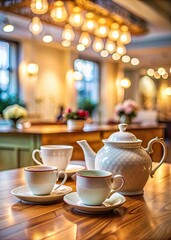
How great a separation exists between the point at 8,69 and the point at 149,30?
3.39 meters

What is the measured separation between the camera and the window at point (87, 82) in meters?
10.4

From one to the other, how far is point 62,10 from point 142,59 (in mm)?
7510

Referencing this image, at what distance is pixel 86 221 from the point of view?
1.00 m

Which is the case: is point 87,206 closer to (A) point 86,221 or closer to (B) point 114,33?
(A) point 86,221

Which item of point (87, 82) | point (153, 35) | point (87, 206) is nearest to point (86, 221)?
point (87, 206)

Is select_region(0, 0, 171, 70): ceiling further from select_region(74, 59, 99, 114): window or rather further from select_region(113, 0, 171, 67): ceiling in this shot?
select_region(74, 59, 99, 114): window

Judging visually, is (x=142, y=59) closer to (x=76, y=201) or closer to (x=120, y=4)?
(x=120, y=4)

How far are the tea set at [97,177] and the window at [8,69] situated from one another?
6.63 metres

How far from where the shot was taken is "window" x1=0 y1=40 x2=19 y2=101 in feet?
26.0

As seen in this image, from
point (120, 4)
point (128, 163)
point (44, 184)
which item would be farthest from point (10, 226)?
point (120, 4)

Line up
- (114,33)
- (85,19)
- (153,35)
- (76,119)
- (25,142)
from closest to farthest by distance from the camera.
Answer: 1. (25,142)
2. (76,119)
3. (85,19)
4. (114,33)
5. (153,35)

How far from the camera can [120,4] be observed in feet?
20.5

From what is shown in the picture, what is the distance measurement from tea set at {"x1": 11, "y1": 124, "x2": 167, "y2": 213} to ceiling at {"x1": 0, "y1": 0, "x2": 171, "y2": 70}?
16.4ft

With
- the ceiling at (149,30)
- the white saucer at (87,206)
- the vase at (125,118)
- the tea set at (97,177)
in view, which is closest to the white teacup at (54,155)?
the tea set at (97,177)
